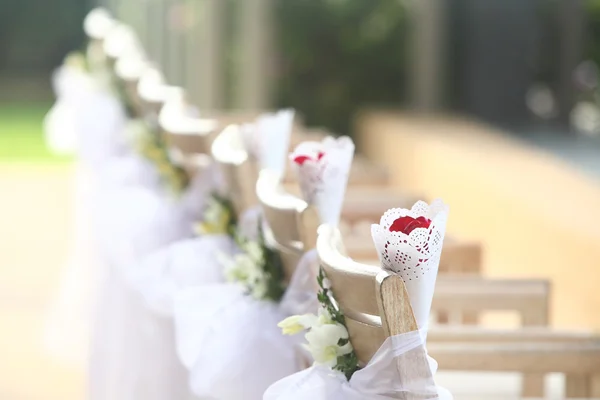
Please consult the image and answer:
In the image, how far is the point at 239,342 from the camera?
2.64 meters

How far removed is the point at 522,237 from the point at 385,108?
15.6ft

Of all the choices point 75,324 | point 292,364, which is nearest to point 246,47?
point 75,324

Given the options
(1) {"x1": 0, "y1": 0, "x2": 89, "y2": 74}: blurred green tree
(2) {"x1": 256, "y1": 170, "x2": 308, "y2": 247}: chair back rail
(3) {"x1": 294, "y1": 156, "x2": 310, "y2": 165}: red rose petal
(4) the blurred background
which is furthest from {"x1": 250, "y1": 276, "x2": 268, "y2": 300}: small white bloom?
(1) {"x1": 0, "y1": 0, "x2": 89, "y2": 74}: blurred green tree

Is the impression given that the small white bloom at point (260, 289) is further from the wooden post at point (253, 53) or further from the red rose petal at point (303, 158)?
the wooden post at point (253, 53)

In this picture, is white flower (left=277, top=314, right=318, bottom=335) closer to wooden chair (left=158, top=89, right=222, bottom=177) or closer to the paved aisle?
wooden chair (left=158, top=89, right=222, bottom=177)

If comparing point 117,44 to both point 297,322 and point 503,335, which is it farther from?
point 297,322

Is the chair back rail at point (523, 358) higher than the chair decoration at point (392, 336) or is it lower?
lower

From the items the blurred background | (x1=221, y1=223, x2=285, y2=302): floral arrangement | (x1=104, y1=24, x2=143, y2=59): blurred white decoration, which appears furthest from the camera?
the blurred background

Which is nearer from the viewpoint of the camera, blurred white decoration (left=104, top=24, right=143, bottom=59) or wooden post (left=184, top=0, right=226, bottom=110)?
blurred white decoration (left=104, top=24, right=143, bottom=59)

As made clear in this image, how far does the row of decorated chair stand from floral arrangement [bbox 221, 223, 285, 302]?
5cm

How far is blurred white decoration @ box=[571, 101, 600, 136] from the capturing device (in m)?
8.60

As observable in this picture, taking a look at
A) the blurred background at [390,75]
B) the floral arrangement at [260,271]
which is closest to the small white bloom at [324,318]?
the floral arrangement at [260,271]

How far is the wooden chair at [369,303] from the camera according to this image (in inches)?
73.9

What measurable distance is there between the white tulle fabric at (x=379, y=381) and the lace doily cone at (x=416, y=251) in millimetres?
84
